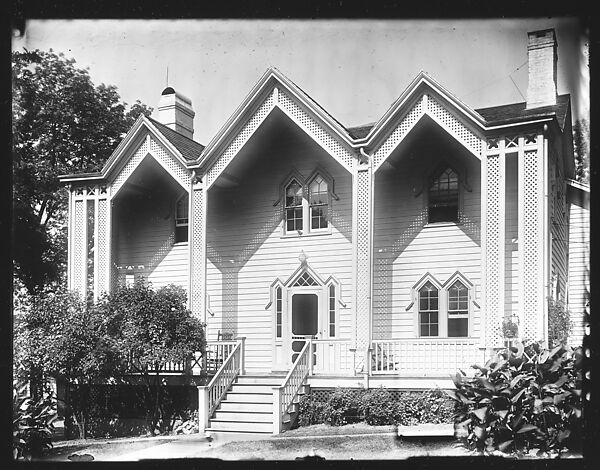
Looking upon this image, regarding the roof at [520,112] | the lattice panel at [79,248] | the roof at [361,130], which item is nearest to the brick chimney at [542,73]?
the roof at [520,112]

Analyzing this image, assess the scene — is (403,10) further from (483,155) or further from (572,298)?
(572,298)

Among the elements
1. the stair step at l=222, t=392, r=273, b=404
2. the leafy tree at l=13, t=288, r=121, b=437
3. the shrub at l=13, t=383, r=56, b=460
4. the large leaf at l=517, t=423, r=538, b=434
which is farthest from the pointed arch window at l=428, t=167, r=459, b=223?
the shrub at l=13, t=383, r=56, b=460

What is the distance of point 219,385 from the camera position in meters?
16.1

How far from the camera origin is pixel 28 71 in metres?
24.0

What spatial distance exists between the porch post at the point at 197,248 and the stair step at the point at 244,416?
2569mm

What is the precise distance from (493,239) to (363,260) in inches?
111

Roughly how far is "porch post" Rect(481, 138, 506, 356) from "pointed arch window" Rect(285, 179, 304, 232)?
506 cm

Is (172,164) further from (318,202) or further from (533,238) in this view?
(533,238)

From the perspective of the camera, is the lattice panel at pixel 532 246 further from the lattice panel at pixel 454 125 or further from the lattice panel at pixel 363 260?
the lattice panel at pixel 363 260

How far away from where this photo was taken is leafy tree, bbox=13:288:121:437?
1608 cm

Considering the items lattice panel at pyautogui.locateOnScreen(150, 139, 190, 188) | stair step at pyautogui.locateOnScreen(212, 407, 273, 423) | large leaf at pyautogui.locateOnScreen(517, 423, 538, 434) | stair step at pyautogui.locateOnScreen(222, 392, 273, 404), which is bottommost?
stair step at pyautogui.locateOnScreen(212, 407, 273, 423)

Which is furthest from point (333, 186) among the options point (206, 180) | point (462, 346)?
point (462, 346)

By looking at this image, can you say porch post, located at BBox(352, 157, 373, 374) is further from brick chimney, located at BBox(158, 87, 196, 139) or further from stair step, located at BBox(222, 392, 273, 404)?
brick chimney, located at BBox(158, 87, 196, 139)

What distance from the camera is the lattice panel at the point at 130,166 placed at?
18.8 metres
